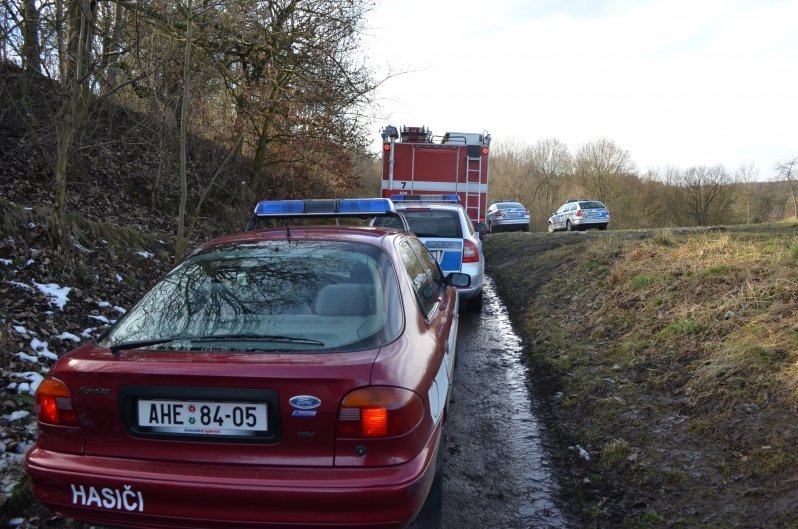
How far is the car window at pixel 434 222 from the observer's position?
8.09 m

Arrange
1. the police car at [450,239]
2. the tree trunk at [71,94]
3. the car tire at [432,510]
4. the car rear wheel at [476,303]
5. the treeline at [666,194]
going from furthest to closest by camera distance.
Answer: the treeline at [666,194], the car rear wheel at [476,303], the police car at [450,239], the tree trunk at [71,94], the car tire at [432,510]

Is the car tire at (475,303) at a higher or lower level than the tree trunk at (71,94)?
lower

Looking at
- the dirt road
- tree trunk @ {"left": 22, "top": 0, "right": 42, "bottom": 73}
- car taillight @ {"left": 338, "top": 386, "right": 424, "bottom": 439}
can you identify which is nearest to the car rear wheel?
the dirt road

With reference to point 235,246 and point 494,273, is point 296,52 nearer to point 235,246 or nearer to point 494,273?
point 494,273

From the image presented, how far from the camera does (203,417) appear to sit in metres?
2.18

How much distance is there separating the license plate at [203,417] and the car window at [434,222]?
19.9 ft

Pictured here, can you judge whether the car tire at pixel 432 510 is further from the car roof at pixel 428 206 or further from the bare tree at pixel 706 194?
the bare tree at pixel 706 194

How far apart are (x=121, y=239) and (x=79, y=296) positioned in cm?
200

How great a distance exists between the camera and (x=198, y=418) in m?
2.18

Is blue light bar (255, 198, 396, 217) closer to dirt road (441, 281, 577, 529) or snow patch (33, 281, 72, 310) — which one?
dirt road (441, 281, 577, 529)

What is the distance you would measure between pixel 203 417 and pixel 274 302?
2.20ft

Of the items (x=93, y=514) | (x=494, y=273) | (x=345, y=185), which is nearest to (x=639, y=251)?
(x=494, y=273)

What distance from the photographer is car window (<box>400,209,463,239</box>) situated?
809cm

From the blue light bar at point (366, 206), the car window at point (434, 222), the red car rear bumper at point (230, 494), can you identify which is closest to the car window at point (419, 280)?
the blue light bar at point (366, 206)
